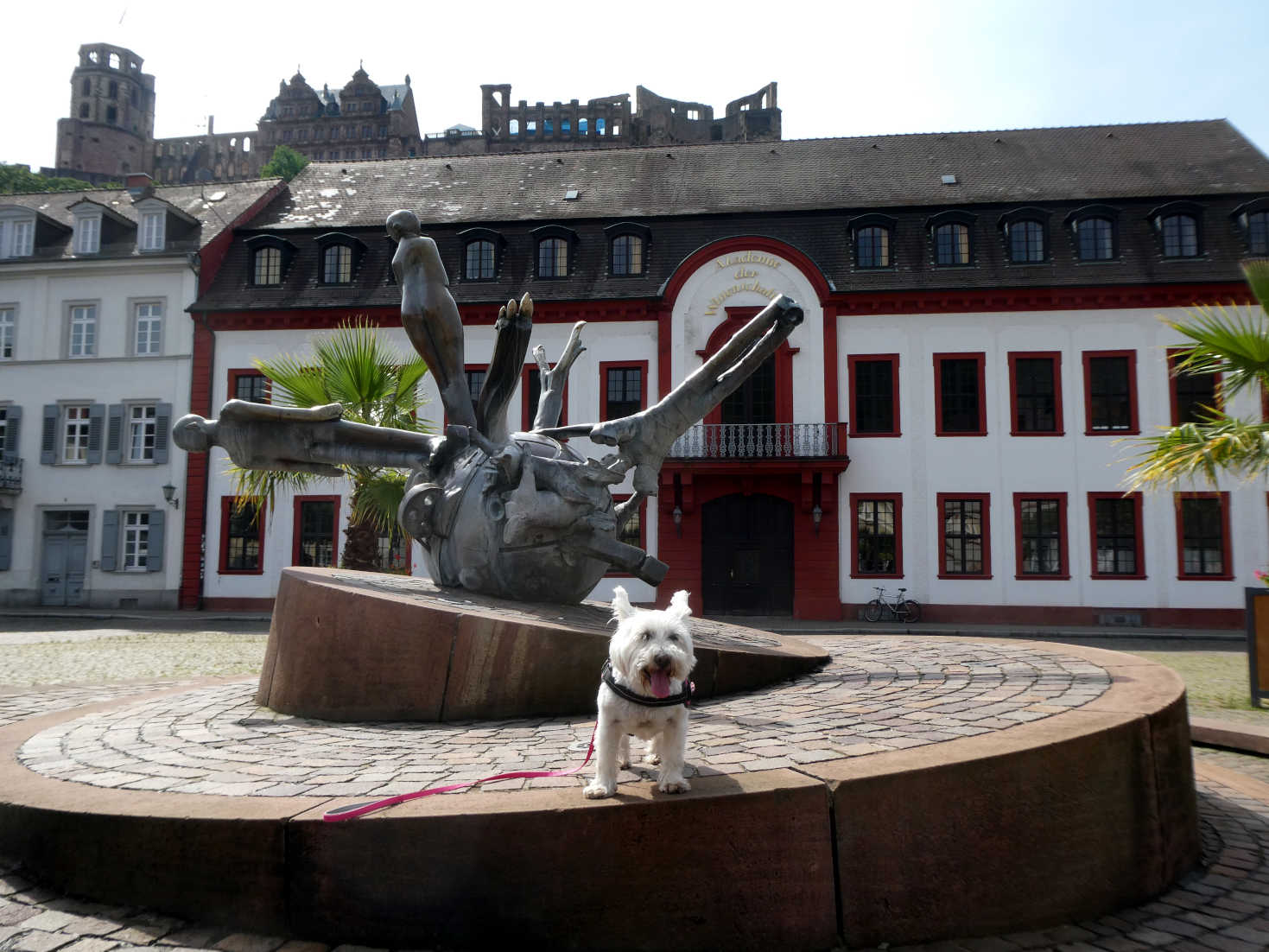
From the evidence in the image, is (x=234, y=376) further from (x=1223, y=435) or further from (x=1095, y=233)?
(x=1223, y=435)

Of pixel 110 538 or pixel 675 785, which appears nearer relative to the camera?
pixel 675 785

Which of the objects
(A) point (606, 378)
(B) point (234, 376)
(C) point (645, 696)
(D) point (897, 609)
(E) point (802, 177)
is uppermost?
(E) point (802, 177)

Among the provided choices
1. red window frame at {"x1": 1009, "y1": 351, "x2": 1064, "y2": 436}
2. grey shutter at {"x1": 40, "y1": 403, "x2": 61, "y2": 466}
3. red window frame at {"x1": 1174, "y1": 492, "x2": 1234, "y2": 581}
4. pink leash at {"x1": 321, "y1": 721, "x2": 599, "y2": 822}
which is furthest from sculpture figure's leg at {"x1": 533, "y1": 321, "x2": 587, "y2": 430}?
grey shutter at {"x1": 40, "y1": 403, "x2": 61, "y2": 466}

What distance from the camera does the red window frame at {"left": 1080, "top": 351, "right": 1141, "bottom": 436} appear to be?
2320 cm

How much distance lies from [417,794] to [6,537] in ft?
98.0

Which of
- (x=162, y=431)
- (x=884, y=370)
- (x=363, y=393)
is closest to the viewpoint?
(x=363, y=393)

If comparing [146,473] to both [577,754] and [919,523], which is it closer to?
[919,523]

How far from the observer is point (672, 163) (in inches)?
1153

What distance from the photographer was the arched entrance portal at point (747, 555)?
24062mm

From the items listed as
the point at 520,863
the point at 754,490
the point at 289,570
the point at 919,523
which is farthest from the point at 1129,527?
the point at 520,863

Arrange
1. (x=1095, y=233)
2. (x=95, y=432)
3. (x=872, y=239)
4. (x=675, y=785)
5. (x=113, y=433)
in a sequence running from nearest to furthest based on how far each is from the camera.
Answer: (x=675, y=785) < (x=1095, y=233) < (x=872, y=239) < (x=113, y=433) < (x=95, y=432)

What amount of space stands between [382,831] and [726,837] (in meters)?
1.16

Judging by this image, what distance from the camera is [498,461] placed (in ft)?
22.3

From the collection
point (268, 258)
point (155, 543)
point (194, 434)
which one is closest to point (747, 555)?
point (268, 258)
